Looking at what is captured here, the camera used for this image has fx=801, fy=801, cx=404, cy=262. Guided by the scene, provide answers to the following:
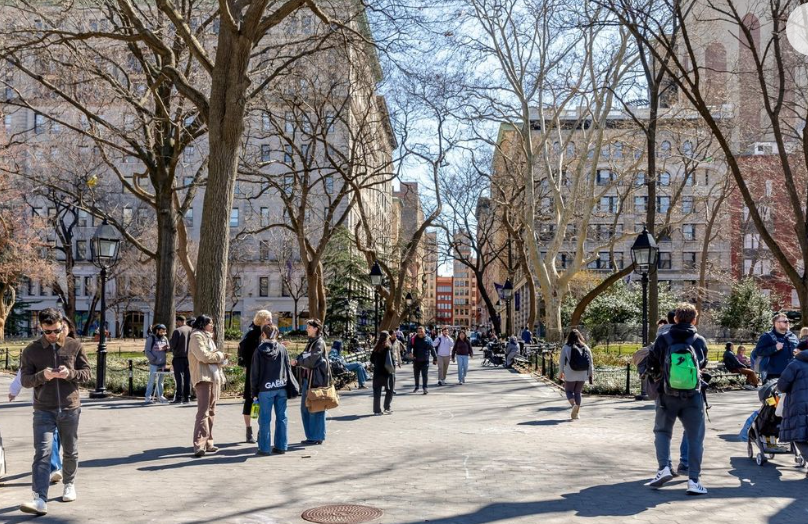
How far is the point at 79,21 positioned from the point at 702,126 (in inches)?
966

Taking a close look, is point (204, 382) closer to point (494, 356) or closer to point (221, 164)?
point (221, 164)

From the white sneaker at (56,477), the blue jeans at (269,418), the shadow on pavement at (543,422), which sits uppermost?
the blue jeans at (269,418)

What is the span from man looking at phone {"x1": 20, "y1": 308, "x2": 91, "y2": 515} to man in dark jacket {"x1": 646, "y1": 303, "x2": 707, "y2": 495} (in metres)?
5.40

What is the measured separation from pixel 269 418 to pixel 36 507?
340 cm

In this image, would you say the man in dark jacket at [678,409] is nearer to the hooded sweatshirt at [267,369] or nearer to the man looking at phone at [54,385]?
the hooded sweatshirt at [267,369]

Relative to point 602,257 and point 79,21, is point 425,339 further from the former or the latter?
point 602,257

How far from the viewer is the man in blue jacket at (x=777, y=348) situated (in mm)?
10383

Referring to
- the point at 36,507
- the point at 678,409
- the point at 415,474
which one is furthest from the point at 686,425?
the point at 36,507

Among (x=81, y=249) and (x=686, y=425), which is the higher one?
(x=81, y=249)

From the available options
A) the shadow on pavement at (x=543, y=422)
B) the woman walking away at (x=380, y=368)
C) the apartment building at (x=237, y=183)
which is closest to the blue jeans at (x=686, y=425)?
the shadow on pavement at (x=543, y=422)

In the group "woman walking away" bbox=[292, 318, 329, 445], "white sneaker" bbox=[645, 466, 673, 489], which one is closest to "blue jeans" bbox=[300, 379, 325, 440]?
"woman walking away" bbox=[292, 318, 329, 445]

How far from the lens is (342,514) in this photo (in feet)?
22.4

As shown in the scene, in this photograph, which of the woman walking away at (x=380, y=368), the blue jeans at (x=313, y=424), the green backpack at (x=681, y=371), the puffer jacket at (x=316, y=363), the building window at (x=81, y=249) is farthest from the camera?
the building window at (x=81, y=249)

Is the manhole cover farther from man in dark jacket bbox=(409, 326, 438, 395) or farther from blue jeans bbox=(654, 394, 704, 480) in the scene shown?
man in dark jacket bbox=(409, 326, 438, 395)
